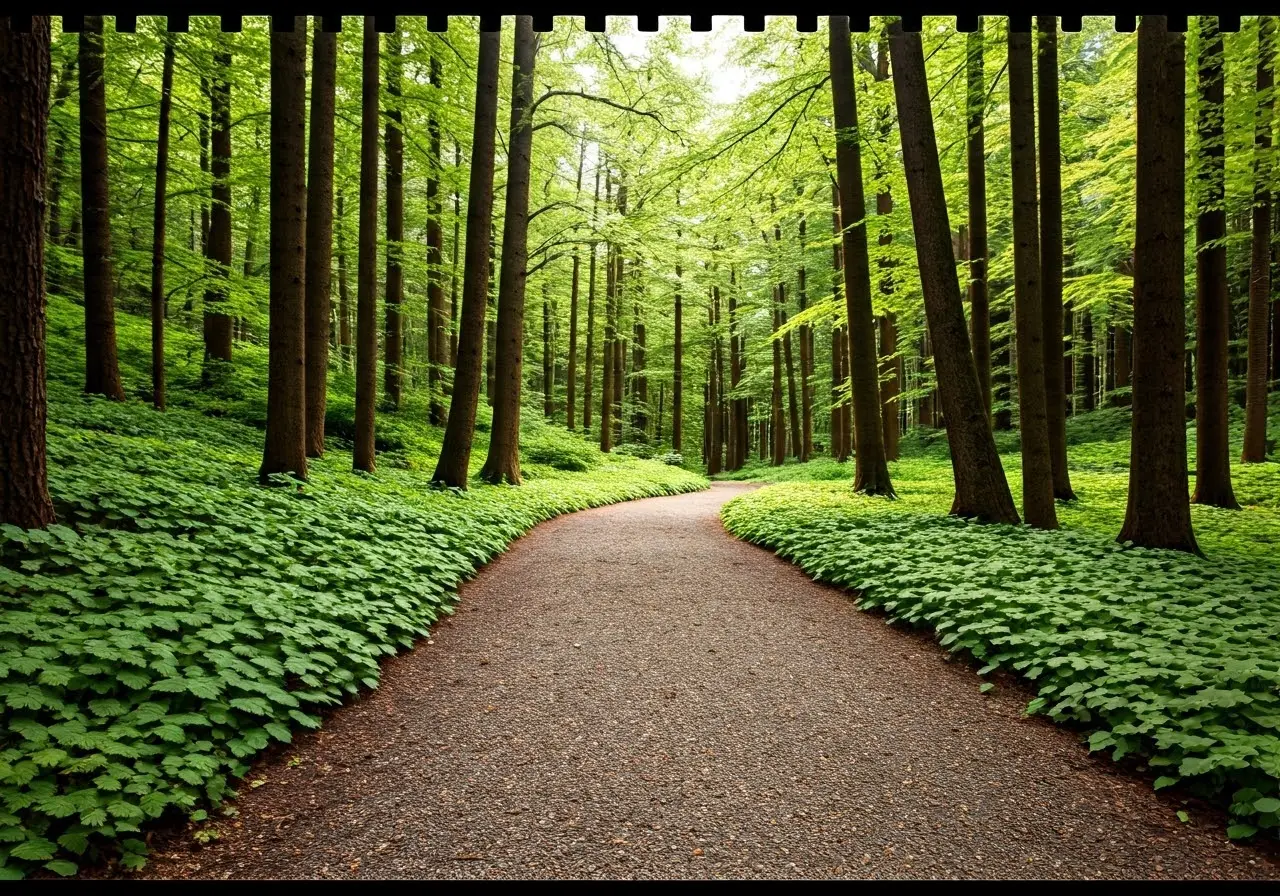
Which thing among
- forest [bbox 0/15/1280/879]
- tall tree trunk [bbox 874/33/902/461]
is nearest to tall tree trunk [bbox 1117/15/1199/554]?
forest [bbox 0/15/1280/879]

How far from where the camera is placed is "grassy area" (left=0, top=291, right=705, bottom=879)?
251 cm

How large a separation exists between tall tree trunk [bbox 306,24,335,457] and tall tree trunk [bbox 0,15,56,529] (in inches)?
217

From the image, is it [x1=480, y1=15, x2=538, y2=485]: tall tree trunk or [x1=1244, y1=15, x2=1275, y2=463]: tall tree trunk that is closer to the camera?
[x1=1244, y1=15, x2=1275, y2=463]: tall tree trunk

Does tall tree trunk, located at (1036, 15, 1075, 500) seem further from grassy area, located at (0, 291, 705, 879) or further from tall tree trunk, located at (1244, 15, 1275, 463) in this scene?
grassy area, located at (0, 291, 705, 879)

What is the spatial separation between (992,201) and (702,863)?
1899cm

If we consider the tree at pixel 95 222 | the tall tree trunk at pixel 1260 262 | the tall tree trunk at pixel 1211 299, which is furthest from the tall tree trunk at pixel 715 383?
the tree at pixel 95 222

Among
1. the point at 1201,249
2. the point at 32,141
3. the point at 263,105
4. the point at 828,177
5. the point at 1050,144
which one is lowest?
the point at 32,141

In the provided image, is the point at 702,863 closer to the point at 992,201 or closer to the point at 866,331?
the point at 866,331

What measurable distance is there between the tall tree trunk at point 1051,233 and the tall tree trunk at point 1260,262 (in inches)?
107

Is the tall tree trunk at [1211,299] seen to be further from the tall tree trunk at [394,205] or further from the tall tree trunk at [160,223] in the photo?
the tall tree trunk at [160,223]

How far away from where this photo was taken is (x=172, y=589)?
4.00 meters

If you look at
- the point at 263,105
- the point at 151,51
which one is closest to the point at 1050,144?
the point at 151,51

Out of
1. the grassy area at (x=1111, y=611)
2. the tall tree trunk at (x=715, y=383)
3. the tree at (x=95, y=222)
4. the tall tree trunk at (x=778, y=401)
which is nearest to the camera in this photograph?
the grassy area at (x=1111, y=611)

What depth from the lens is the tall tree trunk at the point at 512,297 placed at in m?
12.2
